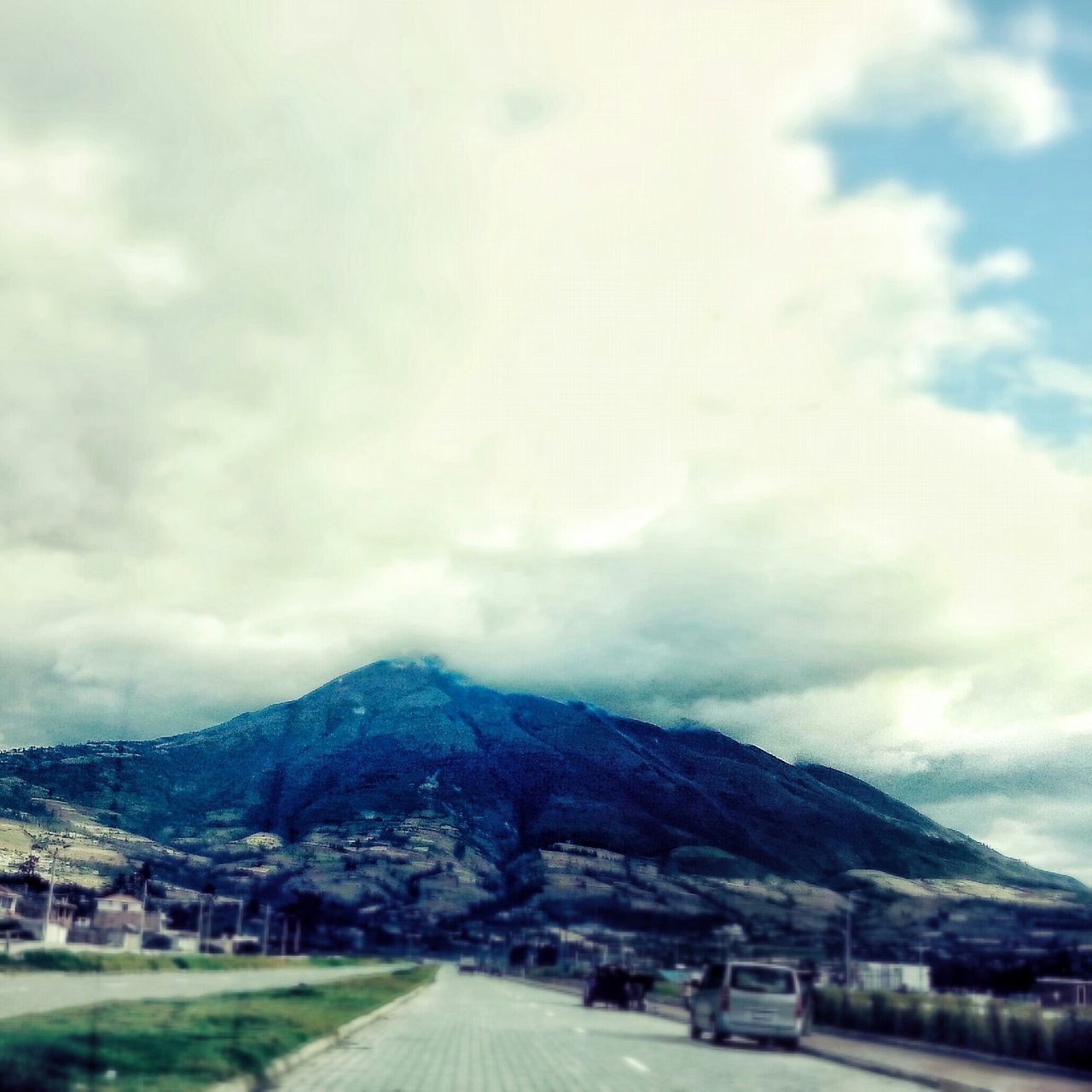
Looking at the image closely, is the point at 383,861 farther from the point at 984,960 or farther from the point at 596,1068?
the point at 596,1068

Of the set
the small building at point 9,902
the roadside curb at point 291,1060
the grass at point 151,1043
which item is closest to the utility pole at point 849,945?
the roadside curb at point 291,1060

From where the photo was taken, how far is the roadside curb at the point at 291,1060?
14.9 meters

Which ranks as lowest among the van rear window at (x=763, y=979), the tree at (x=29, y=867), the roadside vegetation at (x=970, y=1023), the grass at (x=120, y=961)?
the grass at (x=120, y=961)

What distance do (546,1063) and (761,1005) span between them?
32.4ft

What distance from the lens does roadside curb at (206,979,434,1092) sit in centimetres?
1488

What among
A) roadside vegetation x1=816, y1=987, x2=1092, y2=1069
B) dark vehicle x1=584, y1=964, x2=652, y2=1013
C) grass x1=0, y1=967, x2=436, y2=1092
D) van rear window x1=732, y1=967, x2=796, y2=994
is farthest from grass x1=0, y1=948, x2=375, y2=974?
van rear window x1=732, y1=967, x2=796, y2=994

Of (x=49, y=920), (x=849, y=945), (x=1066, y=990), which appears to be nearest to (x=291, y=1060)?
(x=849, y=945)

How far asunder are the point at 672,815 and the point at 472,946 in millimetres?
67887

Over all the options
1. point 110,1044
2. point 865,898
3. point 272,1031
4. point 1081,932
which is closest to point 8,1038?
point 110,1044

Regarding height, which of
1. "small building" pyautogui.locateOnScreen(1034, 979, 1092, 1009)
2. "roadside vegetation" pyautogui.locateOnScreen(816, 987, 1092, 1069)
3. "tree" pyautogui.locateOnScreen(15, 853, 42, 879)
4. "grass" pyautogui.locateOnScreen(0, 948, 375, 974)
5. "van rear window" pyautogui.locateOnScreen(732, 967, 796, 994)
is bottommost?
"grass" pyautogui.locateOnScreen(0, 948, 375, 974)

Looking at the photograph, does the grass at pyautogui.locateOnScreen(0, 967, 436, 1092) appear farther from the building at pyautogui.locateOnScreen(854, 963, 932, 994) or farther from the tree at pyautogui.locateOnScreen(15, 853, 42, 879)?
the tree at pyautogui.locateOnScreen(15, 853, 42, 879)

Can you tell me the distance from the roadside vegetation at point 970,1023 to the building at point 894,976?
351 cm

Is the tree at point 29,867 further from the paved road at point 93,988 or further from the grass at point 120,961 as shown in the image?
the paved road at point 93,988

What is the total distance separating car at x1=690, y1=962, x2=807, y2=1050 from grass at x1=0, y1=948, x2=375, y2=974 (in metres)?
34.4
